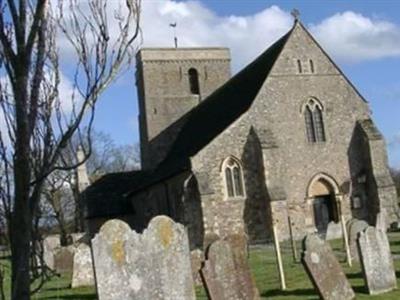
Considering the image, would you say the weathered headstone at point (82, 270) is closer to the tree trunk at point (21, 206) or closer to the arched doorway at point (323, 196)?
the tree trunk at point (21, 206)

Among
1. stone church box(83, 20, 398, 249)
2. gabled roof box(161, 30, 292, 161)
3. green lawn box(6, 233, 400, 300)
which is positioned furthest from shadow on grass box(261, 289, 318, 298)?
gabled roof box(161, 30, 292, 161)

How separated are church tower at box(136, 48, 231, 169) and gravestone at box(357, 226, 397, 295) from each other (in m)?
32.3

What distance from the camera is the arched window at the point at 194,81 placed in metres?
46.9

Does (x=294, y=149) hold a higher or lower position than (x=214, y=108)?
lower

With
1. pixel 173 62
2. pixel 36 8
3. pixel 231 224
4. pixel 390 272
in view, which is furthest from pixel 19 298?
pixel 173 62

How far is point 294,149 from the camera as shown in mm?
33031

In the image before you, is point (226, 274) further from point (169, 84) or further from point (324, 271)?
point (169, 84)

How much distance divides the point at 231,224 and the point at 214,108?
9615 millimetres

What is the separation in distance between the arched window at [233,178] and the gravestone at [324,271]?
19811 mm

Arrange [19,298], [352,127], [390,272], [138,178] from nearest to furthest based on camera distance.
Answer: [19,298]
[390,272]
[352,127]
[138,178]

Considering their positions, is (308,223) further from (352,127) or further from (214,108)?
(214,108)

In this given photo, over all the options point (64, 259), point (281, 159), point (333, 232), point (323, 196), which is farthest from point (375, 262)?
point (323, 196)

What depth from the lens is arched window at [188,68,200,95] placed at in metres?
46.9

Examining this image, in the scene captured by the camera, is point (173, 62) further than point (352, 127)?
Yes
